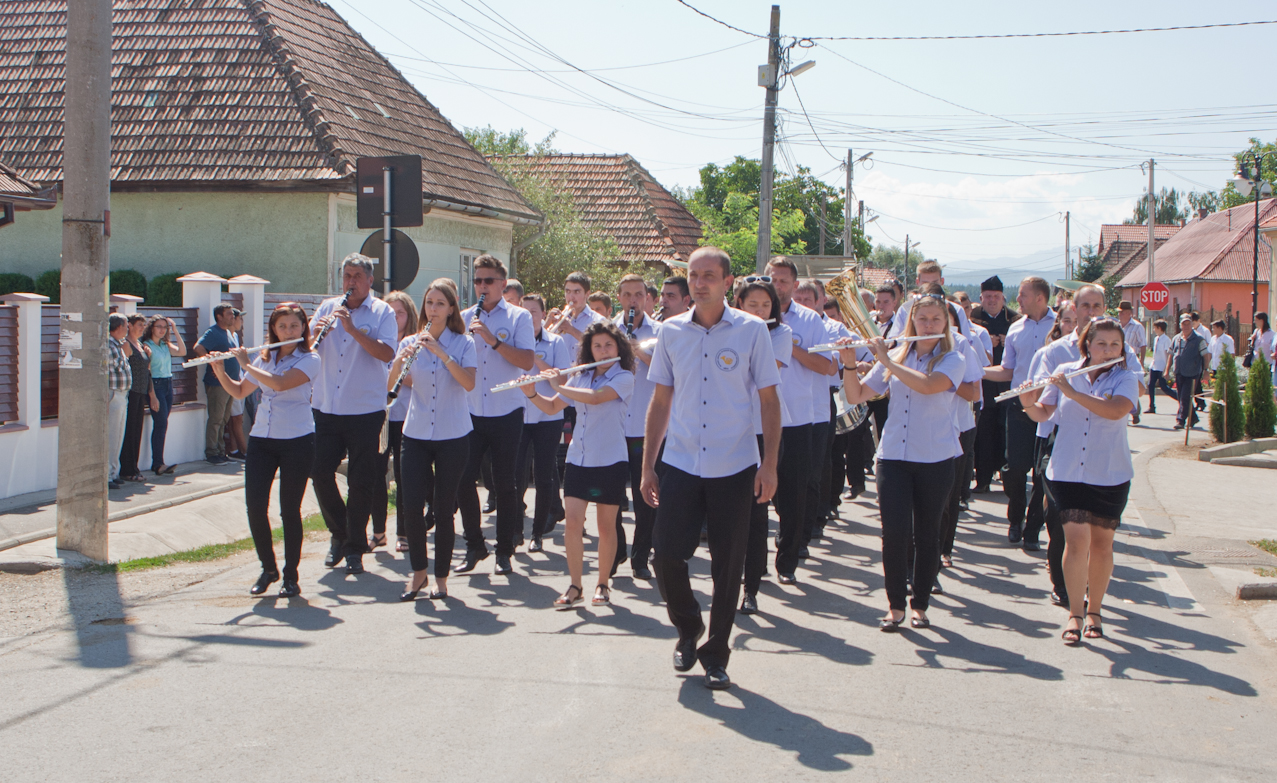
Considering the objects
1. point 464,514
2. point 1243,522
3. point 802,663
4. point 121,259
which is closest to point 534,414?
point 464,514

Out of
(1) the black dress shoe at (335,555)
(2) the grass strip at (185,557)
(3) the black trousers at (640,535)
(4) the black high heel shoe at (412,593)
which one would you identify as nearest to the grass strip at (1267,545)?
(3) the black trousers at (640,535)

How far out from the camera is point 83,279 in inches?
312

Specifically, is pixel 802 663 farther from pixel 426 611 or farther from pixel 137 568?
pixel 137 568

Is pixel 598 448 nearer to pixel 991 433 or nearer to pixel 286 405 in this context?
pixel 286 405

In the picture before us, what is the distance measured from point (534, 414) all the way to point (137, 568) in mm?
2965

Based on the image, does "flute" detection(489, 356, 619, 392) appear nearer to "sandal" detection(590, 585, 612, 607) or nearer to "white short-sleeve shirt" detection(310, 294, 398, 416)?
"white short-sleeve shirt" detection(310, 294, 398, 416)

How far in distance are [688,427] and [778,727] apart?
1.34 metres

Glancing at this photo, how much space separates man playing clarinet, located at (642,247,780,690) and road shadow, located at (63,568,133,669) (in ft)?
9.03

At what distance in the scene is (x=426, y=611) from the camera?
676 centimetres

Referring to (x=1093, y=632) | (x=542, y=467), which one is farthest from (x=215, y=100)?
(x=1093, y=632)

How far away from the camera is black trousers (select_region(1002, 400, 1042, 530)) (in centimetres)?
912

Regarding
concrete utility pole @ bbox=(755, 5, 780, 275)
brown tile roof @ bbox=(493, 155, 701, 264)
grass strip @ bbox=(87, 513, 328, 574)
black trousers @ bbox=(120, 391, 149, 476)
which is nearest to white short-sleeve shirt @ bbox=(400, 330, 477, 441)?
grass strip @ bbox=(87, 513, 328, 574)

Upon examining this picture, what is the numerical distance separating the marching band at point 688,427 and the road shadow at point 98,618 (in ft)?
2.83

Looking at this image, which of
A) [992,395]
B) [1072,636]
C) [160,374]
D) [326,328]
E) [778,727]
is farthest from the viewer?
[160,374]
